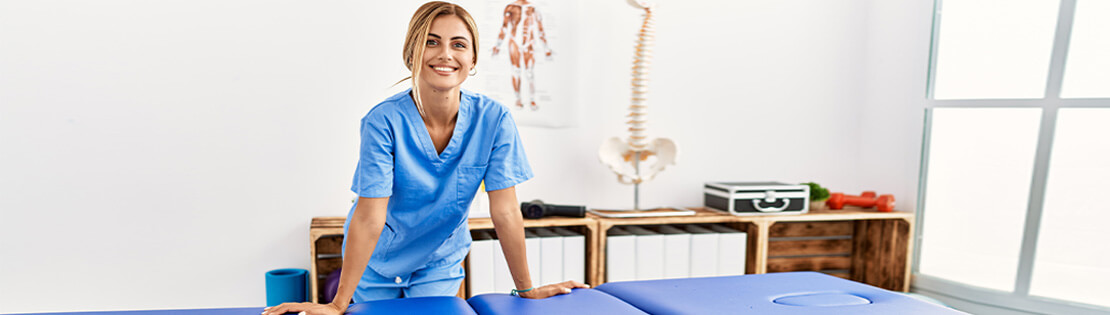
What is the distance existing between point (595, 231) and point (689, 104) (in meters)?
0.80

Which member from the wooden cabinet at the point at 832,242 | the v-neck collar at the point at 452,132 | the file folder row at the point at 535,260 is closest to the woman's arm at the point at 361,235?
the v-neck collar at the point at 452,132

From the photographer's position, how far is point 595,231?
2.66 meters

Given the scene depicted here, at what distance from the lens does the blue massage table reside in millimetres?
1208

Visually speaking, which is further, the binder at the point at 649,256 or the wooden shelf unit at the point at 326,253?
the binder at the point at 649,256

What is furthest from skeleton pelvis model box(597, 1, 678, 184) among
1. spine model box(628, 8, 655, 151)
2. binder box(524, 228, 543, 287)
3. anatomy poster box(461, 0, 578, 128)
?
binder box(524, 228, 543, 287)

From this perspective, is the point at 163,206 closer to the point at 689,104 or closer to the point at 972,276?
the point at 689,104

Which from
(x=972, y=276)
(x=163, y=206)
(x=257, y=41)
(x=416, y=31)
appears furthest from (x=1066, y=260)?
(x=163, y=206)

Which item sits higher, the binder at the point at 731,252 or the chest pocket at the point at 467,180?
the chest pocket at the point at 467,180

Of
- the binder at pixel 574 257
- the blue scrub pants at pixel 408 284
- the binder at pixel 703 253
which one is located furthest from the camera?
the binder at pixel 703 253

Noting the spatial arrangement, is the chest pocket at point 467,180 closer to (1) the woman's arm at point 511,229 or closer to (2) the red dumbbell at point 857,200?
(1) the woman's arm at point 511,229

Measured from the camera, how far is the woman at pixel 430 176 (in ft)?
4.29

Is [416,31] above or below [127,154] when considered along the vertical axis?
above

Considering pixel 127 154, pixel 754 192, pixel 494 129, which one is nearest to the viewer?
pixel 494 129

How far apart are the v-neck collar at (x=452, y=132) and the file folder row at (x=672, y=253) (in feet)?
4.48
